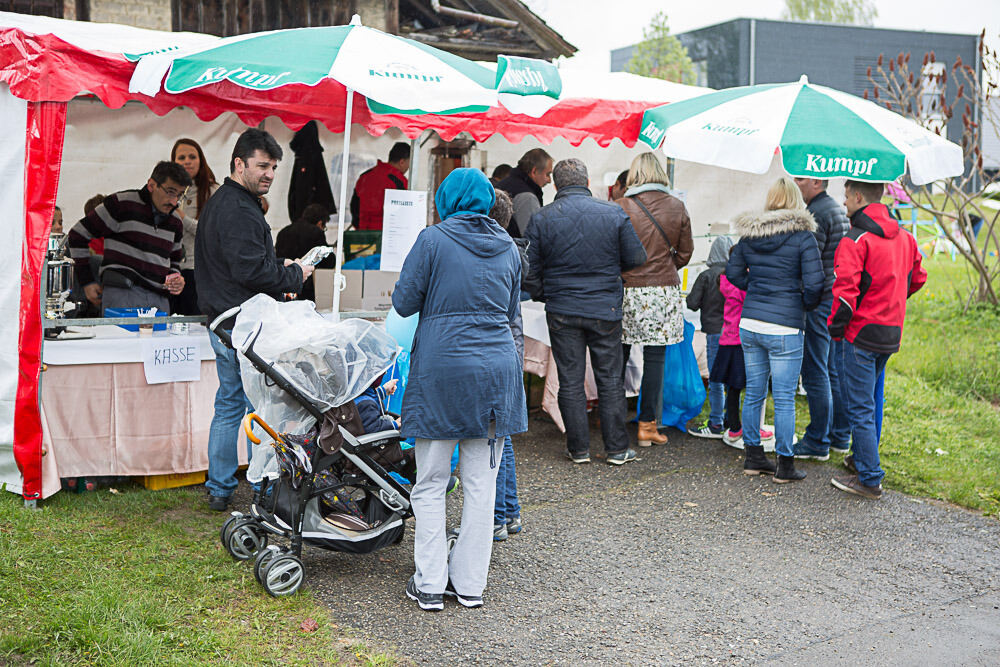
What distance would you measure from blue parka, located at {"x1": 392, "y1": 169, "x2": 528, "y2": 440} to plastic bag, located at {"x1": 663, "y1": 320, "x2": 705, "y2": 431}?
3.18 meters

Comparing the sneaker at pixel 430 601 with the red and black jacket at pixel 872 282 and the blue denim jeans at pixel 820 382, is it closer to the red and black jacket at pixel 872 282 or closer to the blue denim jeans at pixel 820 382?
the red and black jacket at pixel 872 282

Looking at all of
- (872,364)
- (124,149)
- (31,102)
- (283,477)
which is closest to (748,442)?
(872,364)

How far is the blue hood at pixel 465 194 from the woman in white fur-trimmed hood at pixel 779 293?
2353mm

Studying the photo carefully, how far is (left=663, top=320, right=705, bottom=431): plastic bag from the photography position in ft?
22.2

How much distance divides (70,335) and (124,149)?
2618 mm

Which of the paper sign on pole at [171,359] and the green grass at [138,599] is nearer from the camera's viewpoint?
the green grass at [138,599]

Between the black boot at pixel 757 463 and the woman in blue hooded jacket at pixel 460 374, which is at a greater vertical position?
the woman in blue hooded jacket at pixel 460 374

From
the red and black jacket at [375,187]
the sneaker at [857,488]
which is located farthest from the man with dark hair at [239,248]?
the sneaker at [857,488]

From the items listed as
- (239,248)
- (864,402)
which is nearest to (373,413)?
(239,248)

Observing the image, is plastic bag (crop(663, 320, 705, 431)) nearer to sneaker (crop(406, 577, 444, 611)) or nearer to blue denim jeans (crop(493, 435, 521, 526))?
blue denim jeans (crop(493, 435, 521, 526))

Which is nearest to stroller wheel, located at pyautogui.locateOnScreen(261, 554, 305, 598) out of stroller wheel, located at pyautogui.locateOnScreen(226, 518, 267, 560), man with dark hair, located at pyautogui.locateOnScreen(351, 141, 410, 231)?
stroller wheel, located at pyautogui.locateOnScreen(226, 518, 267, 560)

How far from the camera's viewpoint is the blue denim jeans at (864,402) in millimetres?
5418

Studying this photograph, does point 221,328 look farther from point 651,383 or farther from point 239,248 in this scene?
point 651,383

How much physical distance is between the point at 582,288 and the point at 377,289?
1.44 metres
